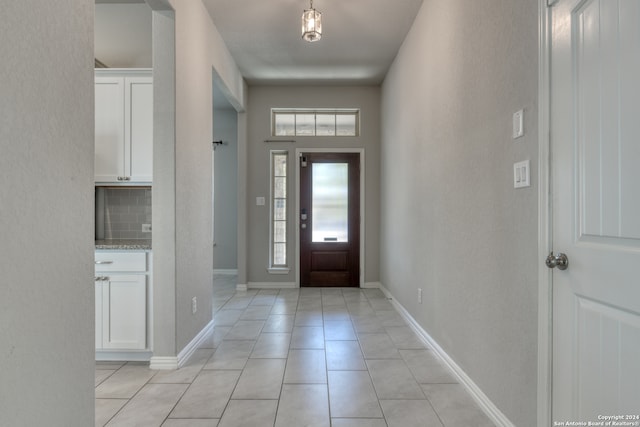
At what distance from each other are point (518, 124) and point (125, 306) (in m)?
2.71

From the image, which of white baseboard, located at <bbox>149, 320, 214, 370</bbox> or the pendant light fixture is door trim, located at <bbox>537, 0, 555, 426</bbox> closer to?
the pendant light fixture

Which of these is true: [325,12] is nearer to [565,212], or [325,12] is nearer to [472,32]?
[472,32]

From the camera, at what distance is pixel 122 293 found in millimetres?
2510

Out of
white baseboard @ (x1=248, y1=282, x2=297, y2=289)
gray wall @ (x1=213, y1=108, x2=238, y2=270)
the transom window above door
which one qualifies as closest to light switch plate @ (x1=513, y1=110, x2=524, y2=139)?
the transom window above door

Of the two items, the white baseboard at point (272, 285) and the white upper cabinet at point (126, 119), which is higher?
the white upper cabinet at point (126, 119)

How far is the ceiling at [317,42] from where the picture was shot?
3172 mm

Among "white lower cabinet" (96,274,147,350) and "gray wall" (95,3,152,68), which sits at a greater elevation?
"gray wall" (95,3,152,68)

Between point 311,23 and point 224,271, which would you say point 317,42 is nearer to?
point 311,23

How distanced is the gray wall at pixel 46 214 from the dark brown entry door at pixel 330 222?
384cm

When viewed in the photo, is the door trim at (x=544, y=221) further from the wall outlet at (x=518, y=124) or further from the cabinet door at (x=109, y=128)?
the cabinet door at (x=109, y=128)


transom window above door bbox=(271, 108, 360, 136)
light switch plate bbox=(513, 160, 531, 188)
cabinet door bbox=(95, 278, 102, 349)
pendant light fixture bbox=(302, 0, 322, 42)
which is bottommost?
cabinet door bbox=(95, 278, 102, 349)

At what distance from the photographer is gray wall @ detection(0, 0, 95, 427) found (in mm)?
1050

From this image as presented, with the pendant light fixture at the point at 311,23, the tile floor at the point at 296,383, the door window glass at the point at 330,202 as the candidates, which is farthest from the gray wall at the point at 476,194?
the door window glass at the point at 330,202

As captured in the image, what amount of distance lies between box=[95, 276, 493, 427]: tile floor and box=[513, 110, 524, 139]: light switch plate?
146cm
